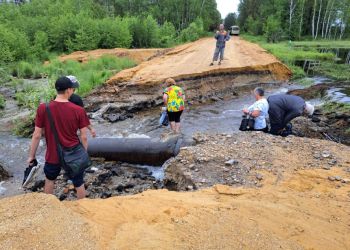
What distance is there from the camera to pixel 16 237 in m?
3.41

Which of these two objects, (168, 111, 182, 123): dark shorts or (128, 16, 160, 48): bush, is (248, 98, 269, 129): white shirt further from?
(128, 16, 160, 48): bush

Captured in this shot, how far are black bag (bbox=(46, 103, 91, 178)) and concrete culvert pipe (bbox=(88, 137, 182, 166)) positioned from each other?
9.85ft

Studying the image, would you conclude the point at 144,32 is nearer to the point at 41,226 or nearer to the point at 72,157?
the point at 72,157

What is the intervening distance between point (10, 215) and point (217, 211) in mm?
2422

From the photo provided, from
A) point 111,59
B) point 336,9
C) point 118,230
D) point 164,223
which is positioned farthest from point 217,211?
point 336,9

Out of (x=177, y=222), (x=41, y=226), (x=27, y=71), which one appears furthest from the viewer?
(x=27, y=71)

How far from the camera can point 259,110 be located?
7984 mm

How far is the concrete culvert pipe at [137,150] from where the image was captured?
7539 millimetres

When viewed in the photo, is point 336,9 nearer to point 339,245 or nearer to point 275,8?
point 275,8

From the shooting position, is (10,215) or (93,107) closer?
(10,215)

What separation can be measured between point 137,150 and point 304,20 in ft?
167

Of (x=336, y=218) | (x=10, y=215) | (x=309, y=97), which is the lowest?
(x=309, y=97)

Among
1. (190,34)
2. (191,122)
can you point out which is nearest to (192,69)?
(191,122)

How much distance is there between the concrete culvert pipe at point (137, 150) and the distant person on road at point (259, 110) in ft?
6.18
